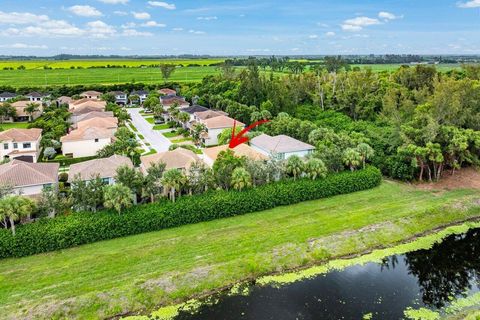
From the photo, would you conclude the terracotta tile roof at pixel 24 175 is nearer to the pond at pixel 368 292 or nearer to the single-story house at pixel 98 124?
the pond at pixel 368 292

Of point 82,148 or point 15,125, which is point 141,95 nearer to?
point 15,125

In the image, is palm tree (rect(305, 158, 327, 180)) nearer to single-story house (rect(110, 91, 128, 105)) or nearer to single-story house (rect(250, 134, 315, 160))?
single-story house (rect(250, 134, 315, 160))

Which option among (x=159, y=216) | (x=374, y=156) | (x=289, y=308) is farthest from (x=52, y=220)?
(x=374, y=156)

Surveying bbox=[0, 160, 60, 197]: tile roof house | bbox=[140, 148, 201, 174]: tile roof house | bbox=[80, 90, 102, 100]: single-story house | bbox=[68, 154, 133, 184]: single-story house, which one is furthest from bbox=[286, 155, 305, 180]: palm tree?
bbox=[80, 90, 102, 100]: single-story house

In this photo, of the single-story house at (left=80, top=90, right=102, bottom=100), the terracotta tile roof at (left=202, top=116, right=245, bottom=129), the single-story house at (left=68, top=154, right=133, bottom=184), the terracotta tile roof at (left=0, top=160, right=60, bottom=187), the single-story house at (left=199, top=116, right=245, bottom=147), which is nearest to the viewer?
the terracotta tile roof at (left=0, top=160, right=60, bottom=187)

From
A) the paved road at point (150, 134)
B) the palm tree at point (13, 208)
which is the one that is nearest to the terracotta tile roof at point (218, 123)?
the paved road at point (150, 134)

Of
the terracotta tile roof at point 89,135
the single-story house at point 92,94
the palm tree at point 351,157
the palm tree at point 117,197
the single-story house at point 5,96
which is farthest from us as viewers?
the single-story house at point 92,94

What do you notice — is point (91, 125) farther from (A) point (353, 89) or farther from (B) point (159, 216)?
(A) point (353, 89)
